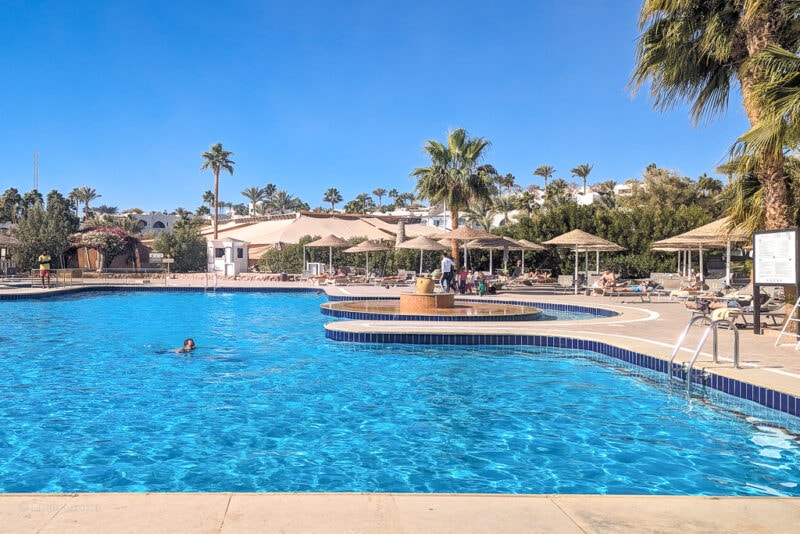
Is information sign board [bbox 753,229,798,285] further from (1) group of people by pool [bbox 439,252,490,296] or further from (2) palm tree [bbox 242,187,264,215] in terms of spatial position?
(2) palm tree [bbox 242,187,264,215]

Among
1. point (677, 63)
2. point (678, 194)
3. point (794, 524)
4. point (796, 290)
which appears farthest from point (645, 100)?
point (678, 194)

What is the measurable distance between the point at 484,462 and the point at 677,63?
879 centimetres

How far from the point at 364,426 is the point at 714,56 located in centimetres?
902

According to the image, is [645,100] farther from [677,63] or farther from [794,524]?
[794,524]

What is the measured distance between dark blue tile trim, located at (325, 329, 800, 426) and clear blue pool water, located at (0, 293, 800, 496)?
0.78ft

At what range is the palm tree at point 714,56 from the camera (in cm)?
1032

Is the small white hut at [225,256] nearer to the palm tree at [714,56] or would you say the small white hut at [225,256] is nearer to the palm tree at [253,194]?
the palm tree at [714,56]

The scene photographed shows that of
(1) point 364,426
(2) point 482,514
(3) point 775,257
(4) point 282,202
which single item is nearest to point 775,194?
(3) point 775,257

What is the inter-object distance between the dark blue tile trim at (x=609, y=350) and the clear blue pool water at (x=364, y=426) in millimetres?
237

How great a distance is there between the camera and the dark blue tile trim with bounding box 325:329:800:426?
6.55 m

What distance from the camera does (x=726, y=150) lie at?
1007 cm

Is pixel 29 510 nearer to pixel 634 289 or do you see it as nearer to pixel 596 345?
pixel 596 345

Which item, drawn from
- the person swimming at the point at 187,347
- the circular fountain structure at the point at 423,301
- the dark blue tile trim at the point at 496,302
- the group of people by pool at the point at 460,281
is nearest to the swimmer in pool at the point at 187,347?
the person swimming at the point at 187,347

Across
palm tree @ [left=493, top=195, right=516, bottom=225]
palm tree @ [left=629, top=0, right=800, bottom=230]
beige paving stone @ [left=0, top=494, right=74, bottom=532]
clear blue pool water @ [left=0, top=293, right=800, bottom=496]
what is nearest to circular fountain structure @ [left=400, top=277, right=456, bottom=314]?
clear blue pool water @ [left=0, top=293, right=800, bottom=496]
